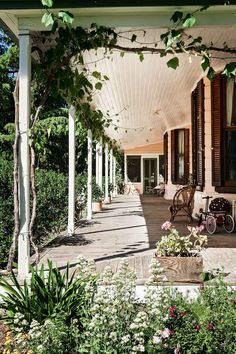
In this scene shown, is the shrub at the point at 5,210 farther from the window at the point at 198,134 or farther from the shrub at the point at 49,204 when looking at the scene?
the window at the point at 198,134

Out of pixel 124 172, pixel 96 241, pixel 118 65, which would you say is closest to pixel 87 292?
pixel 96 241

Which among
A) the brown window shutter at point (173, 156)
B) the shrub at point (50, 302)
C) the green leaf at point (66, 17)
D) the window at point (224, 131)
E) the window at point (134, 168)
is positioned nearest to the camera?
the shrub at point (50, 302)

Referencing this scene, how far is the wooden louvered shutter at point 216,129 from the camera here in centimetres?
838

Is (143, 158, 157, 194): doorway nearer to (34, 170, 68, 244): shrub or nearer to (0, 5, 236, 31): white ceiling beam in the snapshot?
(34, 170, 68, 244): shrub

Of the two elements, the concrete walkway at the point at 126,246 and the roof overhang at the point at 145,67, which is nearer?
the roof overhang at the point at 145,67

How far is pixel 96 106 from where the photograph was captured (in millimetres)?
11188

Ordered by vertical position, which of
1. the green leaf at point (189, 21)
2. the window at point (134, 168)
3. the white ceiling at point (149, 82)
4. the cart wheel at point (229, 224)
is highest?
the white ceiling at point (149, 82)

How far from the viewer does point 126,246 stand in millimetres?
6637

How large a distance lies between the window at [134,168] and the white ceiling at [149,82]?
39.2ft

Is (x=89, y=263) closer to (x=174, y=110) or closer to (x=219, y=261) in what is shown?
(x=219, y=261)

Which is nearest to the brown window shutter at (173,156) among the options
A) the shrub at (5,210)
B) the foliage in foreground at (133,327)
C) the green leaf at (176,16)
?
the shrub at (5,210)

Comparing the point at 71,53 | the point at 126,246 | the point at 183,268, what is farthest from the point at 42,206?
the point at 183,268

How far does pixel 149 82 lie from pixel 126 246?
133 inches

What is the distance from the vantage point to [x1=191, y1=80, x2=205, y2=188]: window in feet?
30.2
